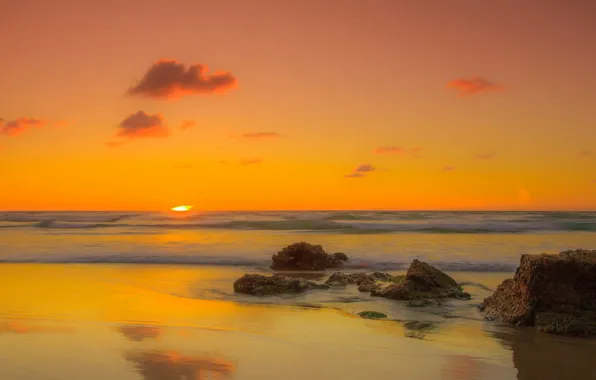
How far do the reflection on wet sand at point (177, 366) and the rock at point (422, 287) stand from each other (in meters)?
5.17

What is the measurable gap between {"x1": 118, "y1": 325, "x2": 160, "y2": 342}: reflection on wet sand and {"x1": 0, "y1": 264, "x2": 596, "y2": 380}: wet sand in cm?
1

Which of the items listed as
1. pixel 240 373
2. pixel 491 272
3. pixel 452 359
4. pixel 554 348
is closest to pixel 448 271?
pixel 491 272

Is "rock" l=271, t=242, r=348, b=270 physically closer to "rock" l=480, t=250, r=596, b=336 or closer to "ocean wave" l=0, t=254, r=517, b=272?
"ocean wave" l=0, t=254, r=517, b=272

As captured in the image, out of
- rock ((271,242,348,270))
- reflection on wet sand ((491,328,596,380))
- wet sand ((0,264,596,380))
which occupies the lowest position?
reflection on wet sand ((491,328,596,380))

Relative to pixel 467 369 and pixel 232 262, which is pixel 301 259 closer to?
pixel 232 262

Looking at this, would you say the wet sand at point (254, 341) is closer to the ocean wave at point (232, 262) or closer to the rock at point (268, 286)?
the rock at point (268, 286)

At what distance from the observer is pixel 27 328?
25.3ft

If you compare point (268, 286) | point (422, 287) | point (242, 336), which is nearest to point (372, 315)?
point (422, 287)

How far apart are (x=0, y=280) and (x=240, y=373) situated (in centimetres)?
1008

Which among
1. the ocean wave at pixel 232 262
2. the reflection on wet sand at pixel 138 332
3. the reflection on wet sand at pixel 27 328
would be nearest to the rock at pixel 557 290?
the reflection on wet sand at pixel 138 332

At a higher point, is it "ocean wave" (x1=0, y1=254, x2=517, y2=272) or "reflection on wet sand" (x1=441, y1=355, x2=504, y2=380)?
"ocean wave" (x1=0, y1=254, x2=517, y2=272)

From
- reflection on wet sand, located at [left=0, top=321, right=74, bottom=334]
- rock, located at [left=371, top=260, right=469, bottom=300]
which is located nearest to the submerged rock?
rock, located at [left=371, top=260, right=469, bottom=300]

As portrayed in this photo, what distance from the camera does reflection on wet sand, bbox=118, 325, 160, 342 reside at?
7.17 m

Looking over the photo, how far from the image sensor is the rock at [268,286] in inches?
434
